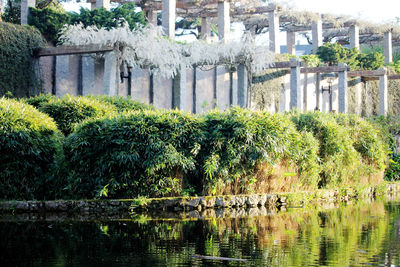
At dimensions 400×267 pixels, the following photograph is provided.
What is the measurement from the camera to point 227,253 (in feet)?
18.7

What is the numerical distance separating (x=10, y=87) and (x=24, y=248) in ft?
34.3

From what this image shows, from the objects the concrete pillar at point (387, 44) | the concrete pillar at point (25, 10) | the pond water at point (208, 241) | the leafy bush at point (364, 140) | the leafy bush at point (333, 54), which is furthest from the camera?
the concrete pillar at point (387, 44)

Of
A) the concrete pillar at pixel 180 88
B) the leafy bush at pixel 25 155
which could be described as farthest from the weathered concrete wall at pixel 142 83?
the leafy bush at pixel 25 155

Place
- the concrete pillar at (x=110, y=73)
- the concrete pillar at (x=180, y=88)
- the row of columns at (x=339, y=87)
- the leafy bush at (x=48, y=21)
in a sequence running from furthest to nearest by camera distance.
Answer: the row of columns at (x=339, y=87), the concrete pillar at (x=180, y=88), the leafy bush at (x=48, y=21), the concrete pillar at (x=110, y=73)

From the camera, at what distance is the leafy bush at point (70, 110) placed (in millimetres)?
11469

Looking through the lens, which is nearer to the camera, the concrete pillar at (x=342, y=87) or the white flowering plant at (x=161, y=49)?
the white flowering plant at (x=161, y=49)

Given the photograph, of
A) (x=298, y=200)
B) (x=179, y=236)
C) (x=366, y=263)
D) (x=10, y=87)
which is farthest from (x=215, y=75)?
(x=366, y=263)

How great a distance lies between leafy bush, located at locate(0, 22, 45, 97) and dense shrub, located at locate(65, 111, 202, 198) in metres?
6.36

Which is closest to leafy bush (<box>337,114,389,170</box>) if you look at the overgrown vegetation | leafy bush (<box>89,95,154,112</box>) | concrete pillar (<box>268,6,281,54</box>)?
the overgrown vegetation

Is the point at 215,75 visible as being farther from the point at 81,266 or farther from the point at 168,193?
the point at 81,266

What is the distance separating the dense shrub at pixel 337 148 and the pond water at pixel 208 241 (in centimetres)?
327

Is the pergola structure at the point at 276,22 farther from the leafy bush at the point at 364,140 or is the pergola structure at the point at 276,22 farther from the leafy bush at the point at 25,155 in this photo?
the leafy bush at the point at 25,155

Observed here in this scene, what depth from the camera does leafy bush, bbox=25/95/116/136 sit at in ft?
37.6

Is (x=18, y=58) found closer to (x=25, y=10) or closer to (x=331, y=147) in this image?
(x=25, y=10)
